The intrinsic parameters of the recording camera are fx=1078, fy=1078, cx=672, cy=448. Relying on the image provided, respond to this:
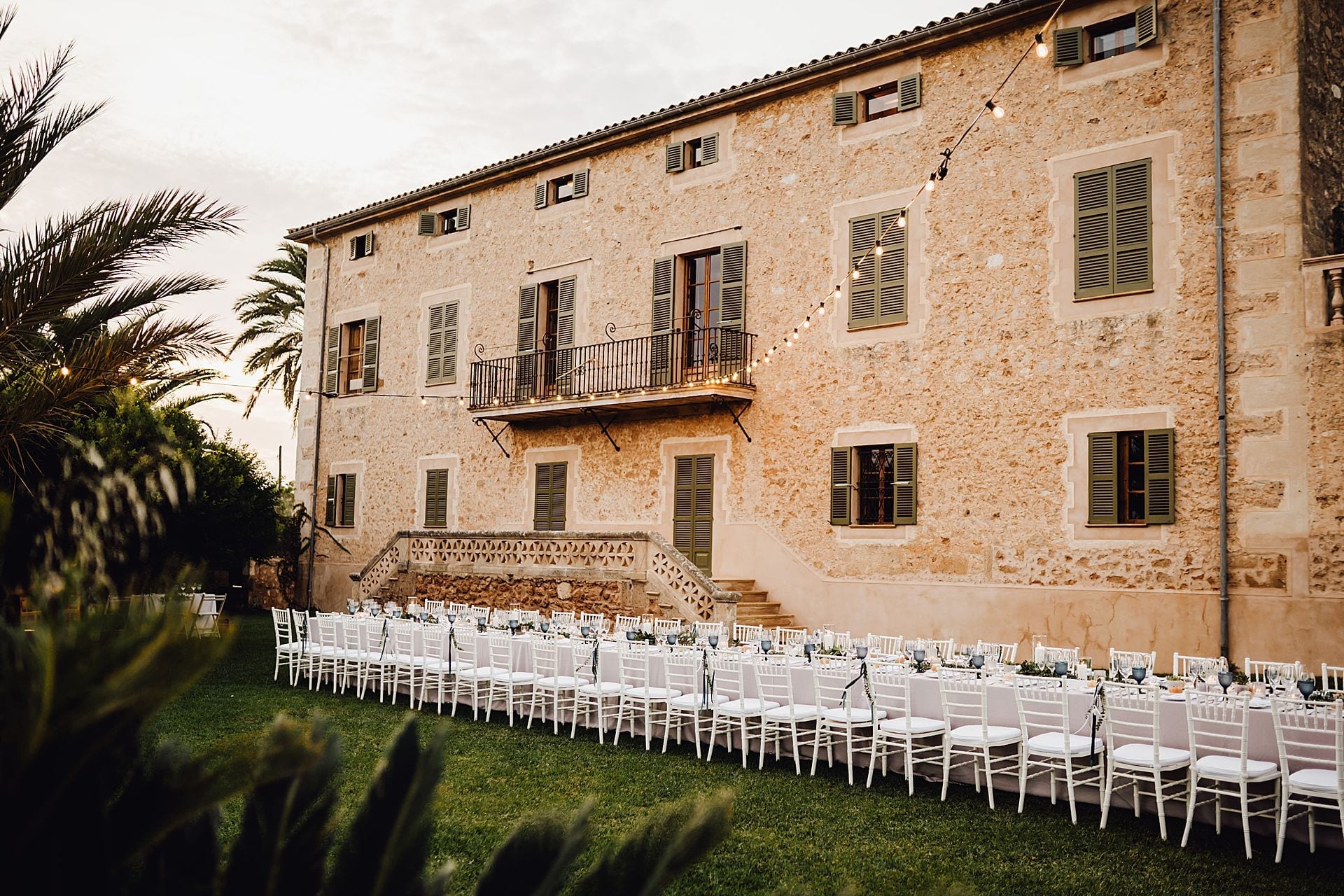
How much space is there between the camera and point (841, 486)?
47.6 ft

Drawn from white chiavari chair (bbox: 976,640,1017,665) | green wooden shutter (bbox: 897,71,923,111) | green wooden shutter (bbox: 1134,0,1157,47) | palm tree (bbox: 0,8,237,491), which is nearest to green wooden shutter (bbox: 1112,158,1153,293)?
green wooden shutter (bbox: 1134,0,1157,47)

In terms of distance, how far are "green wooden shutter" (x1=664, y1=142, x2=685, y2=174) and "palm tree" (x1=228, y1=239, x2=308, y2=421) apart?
14042 mm

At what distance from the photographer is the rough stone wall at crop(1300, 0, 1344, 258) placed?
11.6 meters

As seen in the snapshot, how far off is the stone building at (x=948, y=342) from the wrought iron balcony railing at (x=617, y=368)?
0.23 ft

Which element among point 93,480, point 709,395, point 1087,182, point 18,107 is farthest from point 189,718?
point 1087,182

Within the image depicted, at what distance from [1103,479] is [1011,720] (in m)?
6.03

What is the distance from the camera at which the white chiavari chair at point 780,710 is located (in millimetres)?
7809

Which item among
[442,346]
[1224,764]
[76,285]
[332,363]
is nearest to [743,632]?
[1224,764]

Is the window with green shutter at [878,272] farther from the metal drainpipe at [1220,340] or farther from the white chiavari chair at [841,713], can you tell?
the white chiavari chair at [841,713]

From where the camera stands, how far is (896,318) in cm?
1430

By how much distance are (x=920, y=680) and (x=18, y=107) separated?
6480 millimetres

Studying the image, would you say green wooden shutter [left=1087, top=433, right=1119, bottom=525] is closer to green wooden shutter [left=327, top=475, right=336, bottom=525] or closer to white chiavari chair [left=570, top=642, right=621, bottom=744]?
white chiavari chair [left=570, top=642, right=621, bottom=744]

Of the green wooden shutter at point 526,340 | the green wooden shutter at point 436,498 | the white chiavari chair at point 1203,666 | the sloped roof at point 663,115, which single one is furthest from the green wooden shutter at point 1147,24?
the green wooden shutter at point 436,498

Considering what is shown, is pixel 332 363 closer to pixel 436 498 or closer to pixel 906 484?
pixel 436 498
